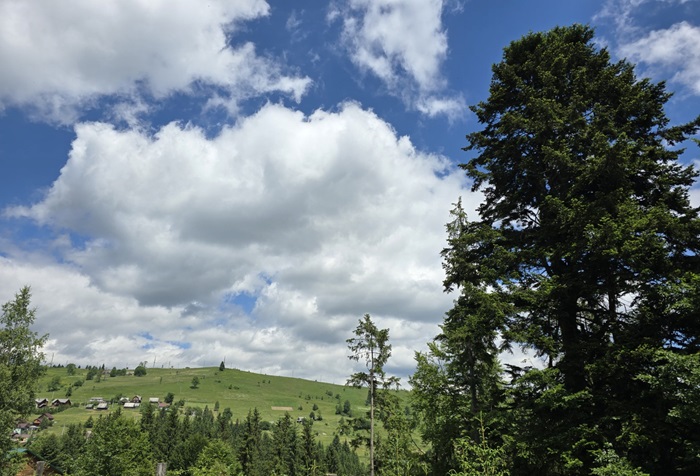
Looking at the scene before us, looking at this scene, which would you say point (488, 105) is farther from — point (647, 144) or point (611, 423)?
point (611, 423)

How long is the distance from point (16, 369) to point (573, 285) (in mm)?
37690

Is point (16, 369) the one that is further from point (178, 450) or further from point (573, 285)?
point (178, 450)

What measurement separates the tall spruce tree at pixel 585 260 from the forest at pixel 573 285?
60 mm

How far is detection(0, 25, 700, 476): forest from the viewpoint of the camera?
12.0 metres

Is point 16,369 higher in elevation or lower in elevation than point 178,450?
higher

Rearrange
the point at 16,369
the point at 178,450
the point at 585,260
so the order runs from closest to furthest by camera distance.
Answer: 1. the point at 585,260
2. the point at 16,369
3. the point at 178,450

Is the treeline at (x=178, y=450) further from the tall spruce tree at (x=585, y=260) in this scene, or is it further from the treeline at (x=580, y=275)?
the tall spruce tree at (x=585, y=260)

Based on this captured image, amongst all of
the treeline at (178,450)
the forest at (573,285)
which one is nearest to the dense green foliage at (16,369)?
the treeline at (178,450)

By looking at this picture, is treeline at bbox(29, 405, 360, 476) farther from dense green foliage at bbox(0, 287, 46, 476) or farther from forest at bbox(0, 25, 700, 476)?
forest at bbox(0, 25, 700, 476)

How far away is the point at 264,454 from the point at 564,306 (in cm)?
9964

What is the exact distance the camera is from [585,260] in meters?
14.5

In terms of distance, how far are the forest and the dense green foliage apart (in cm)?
2769

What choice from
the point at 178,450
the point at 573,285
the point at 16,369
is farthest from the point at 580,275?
the point at 178,450

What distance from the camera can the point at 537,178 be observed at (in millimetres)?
17047
